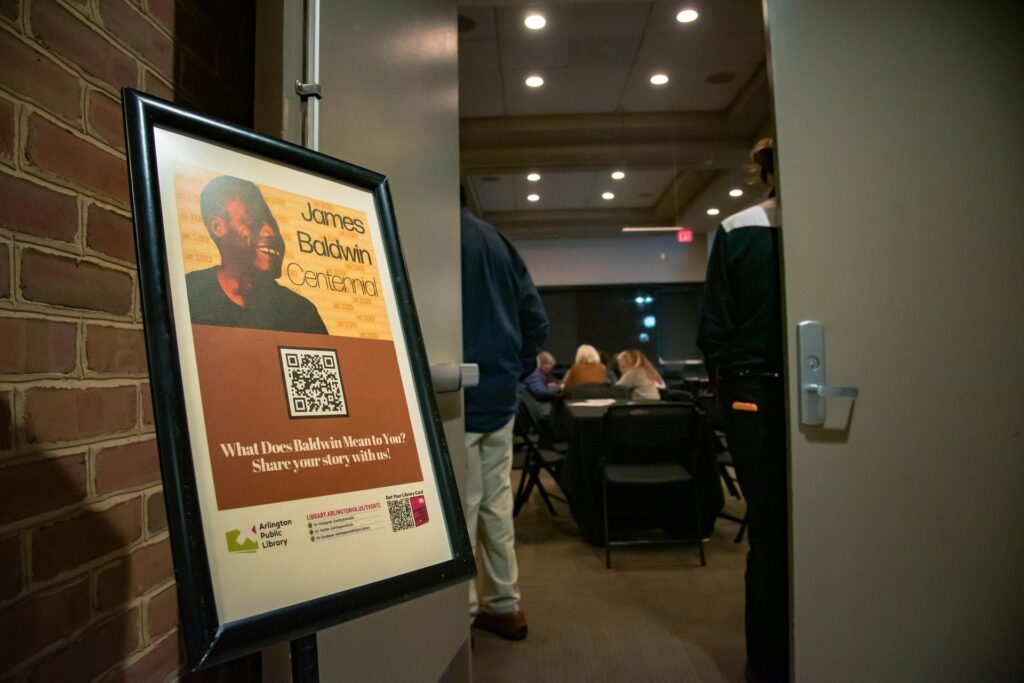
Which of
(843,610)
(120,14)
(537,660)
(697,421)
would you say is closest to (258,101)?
(120,14)

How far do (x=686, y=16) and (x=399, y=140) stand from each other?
3613mm

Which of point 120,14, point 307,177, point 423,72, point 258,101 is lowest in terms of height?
point 307,177

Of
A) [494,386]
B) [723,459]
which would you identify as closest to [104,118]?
[494,386]

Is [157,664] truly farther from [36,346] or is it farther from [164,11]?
[164,11]

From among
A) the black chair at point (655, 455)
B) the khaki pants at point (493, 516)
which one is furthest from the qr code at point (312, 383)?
the black chair at point (655, 455)

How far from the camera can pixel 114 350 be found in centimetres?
89

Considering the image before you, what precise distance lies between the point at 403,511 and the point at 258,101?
689 millimetres

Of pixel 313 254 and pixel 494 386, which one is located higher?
pixel 313 254

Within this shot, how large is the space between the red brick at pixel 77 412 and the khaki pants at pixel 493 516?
1263 millimetres

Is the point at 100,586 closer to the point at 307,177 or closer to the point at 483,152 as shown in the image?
the point at 307,177

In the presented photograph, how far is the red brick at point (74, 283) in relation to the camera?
751mm

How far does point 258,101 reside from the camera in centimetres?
95

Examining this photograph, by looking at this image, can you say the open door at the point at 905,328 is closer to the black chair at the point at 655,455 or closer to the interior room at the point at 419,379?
the interior room at the point at 419,379

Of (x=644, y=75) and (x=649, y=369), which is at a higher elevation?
(x=644, y=75)
